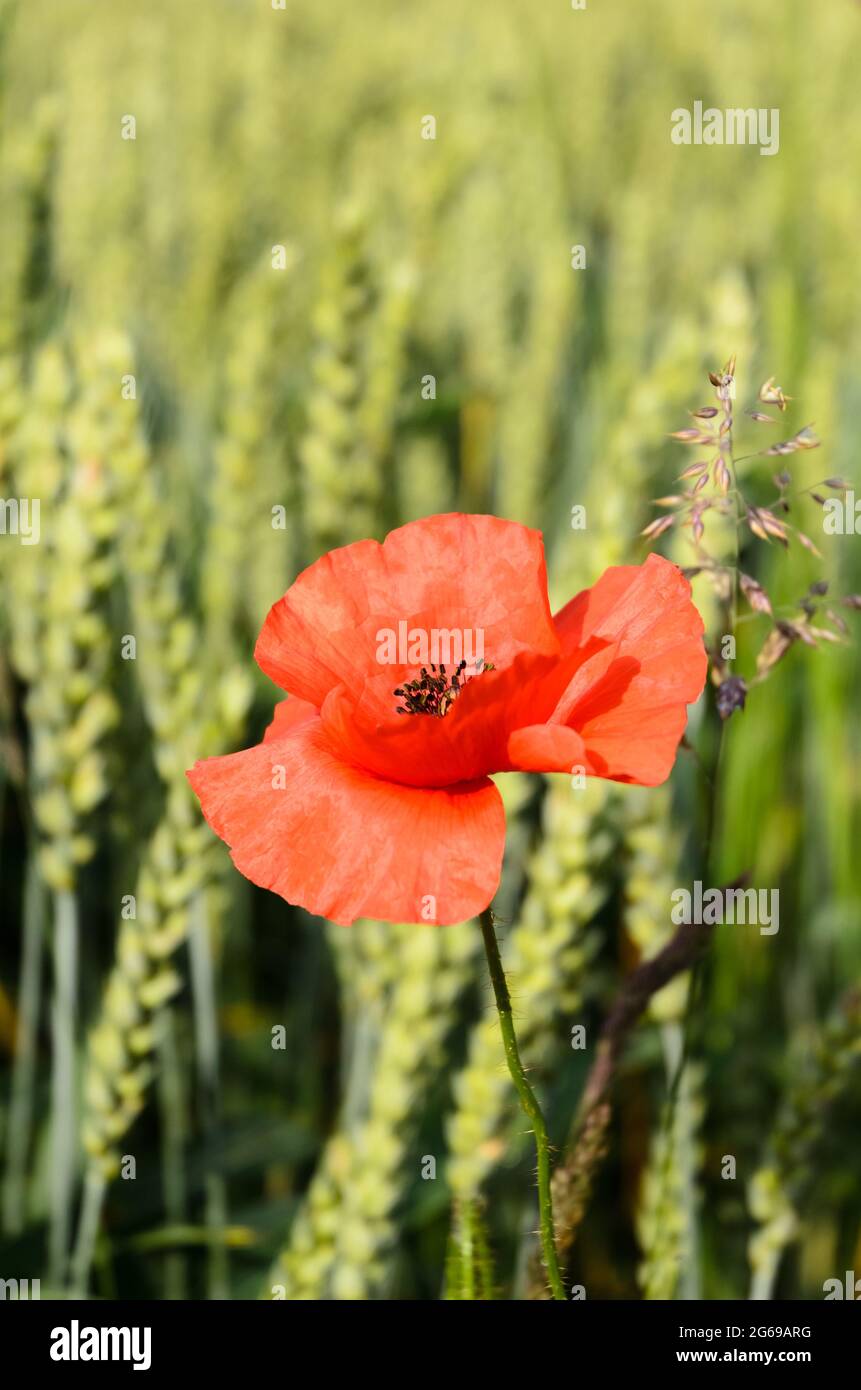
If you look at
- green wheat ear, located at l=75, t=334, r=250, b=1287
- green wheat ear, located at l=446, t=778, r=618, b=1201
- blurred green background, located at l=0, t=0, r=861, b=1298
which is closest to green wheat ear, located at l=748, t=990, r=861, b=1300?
blurred green background, located at l=0, t=0, r=861, b=1298

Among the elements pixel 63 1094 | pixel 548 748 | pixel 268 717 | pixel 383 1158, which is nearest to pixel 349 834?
pixel 548 748

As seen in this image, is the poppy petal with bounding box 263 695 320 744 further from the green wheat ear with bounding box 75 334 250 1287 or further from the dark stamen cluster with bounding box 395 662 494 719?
the green wheat ear with bounding box 75 334 250 1287

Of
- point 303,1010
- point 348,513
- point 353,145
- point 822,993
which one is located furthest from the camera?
point 353,145

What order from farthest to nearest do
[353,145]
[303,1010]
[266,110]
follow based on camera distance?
[353,145] → [266,110] → [303,1010]
